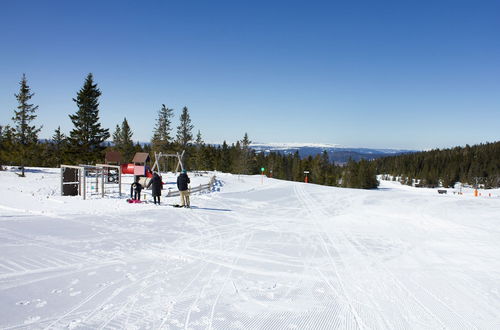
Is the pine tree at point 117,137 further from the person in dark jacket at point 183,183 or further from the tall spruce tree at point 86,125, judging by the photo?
the person in dark jacket at point 183,183

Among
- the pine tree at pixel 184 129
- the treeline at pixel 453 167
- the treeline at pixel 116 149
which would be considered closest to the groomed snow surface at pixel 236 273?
the treeline at pixel 116 149

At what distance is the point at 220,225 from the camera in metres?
12.0

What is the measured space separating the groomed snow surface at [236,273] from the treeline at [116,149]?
83.0 ft

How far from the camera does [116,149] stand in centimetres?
7262

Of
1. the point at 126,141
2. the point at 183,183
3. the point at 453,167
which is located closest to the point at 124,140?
the point at 126,141

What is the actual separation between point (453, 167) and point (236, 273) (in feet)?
526

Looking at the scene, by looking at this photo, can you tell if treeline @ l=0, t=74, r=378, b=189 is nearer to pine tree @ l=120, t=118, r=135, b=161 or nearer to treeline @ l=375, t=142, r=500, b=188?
pine tree @ l=120, t=118, r=135, b=161

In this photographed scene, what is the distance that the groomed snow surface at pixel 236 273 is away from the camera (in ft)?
15.2

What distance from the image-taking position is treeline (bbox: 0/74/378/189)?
3288cm

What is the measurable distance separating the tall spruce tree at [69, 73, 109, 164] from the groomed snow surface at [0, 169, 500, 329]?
3063 centimetres

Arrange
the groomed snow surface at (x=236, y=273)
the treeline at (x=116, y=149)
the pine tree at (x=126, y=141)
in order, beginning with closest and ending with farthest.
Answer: the groomed snow surface at (x=236, y=273)
the treeline at (x=116, y=149)
the pine tree at (x=126, y=141)

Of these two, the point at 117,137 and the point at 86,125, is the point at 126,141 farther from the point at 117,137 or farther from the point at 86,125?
the point at 86,125

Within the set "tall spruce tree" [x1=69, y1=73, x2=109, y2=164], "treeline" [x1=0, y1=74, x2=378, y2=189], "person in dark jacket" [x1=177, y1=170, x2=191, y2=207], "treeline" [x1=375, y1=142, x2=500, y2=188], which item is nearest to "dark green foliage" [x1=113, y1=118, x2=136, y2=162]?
"treeline" [x1=0, y1=74, x2=378, y2=189]

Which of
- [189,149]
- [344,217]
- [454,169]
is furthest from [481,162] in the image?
[344,217]
